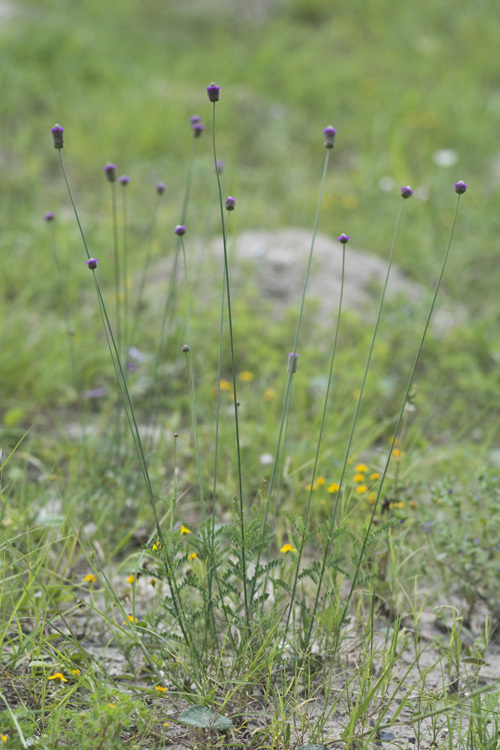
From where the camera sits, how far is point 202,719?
137 cm

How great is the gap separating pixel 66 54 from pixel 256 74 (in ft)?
4.96

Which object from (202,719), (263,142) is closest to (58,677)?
(202,719)

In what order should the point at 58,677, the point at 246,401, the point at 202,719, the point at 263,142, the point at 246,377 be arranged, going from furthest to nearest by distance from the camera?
1. the point at 263,142
2. the point at 246,377
3. the point at 246,401
4. the point at 58,677
5. the point at 202,719

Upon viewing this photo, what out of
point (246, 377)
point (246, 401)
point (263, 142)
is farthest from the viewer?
point (263, 142)

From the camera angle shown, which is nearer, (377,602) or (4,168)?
(377,602)

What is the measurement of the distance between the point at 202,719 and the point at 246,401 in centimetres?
145

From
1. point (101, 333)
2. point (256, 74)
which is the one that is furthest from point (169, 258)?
point (256, 74)

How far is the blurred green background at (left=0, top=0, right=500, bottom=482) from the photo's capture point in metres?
3.02

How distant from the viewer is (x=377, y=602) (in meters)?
1.87

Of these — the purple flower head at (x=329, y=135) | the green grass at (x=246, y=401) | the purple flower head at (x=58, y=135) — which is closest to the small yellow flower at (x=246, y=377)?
the green grass at (x=246, y=401)

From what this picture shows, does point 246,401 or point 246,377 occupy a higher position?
point 246,377

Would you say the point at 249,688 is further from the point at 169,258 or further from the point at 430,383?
the point at 169,258

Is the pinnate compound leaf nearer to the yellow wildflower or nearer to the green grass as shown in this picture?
the green grass

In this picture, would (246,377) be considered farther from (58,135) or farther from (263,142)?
(263,142)
